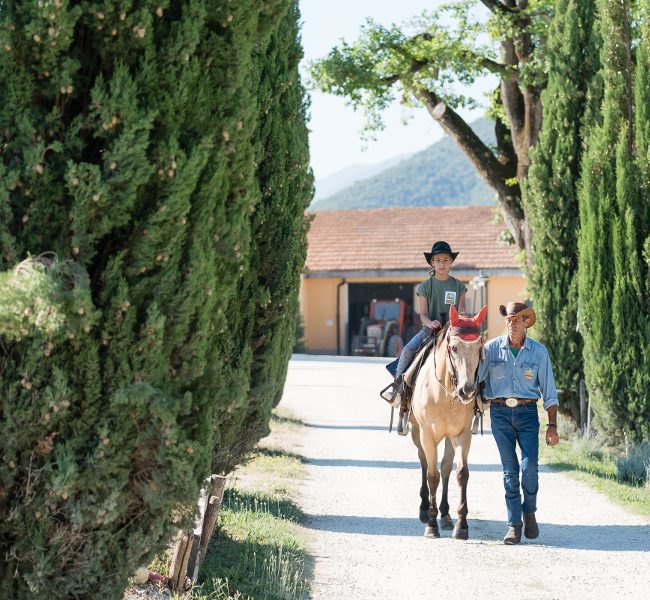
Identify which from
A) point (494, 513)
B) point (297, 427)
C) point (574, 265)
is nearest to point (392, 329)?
point (297, 427)

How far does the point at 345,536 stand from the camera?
10.1 metres

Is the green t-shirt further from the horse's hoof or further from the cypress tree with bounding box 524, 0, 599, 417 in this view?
the cypress tree with bounding box 524, 0, 599, 417

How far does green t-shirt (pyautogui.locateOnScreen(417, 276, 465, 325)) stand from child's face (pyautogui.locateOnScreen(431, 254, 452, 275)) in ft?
0.34

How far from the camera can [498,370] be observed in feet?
32.0

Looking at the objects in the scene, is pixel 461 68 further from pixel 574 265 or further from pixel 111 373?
pixel 111 373

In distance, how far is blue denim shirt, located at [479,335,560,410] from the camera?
381 inches

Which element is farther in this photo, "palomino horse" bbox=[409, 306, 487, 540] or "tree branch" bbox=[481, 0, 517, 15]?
"tree branch" bbox=[481, 0, 517, 15]

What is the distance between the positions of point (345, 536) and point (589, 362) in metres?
6.12

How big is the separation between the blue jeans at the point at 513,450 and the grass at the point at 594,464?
2.10 meters

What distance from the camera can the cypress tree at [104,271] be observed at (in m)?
5.48

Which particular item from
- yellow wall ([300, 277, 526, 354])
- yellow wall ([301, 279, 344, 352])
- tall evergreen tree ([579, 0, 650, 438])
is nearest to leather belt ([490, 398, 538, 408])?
tall evergreen tree ([579, 0, 650, 438])

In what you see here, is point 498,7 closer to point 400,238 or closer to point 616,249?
point 616,249

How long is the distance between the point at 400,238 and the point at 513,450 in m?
35.0

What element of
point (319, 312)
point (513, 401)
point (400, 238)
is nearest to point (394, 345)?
point (319, 312)
